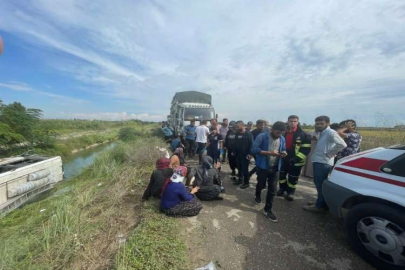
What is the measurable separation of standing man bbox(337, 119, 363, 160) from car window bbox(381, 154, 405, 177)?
186cm

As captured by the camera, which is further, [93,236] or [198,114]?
[198,114]

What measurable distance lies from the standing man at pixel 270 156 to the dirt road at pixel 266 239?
376mm

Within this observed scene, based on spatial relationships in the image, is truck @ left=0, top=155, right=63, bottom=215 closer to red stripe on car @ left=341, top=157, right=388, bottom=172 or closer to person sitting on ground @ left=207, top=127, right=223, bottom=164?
person sitting on ground @ left=207, top=127, right=223, bottom=164

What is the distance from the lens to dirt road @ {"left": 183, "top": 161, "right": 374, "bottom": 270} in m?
2.22

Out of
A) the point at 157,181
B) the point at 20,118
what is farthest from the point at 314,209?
the point at 20,118

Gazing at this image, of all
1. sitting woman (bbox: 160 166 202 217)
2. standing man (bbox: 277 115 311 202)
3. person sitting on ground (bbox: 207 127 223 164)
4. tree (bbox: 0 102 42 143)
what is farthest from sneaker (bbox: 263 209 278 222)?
tree (bbox: 0 102 42 143)

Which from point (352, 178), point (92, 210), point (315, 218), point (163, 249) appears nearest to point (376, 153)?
point (352, 178)

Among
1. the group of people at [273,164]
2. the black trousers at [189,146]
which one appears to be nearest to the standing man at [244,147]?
the group of people at [273,164]

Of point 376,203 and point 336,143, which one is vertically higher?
point 336,143

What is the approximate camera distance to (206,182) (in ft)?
12.8

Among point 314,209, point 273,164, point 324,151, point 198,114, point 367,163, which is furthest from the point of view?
point 198,114

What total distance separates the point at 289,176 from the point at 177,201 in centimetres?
248

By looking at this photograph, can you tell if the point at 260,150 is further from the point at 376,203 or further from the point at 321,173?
the point at 376,203

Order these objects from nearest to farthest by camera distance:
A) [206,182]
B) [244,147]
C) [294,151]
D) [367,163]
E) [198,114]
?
[367,163]
[294,151]
[206,182]
[244,147]
[198,114]
